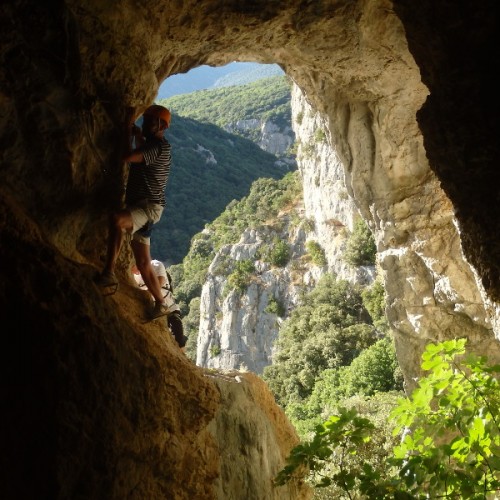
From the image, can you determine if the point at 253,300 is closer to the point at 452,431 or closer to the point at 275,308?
the point at 275,308

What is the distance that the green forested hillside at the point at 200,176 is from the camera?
6272 centimetres

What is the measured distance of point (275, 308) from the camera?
1577 inches

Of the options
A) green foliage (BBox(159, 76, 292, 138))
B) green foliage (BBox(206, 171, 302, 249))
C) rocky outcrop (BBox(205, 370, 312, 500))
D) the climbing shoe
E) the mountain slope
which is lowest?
rocky outcrop (BBox(205, 370, 312, 500))

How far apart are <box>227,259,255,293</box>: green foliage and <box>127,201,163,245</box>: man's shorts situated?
37.2m

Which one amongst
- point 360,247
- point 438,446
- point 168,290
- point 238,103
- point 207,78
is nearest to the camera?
point 438,446

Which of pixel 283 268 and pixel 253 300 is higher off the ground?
pixel 283 268

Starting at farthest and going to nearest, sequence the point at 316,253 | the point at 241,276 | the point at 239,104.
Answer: the point at 239,104 → the point at 241,276 → the point at 316,253

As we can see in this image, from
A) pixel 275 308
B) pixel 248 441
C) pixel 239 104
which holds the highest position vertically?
pixel 239 104

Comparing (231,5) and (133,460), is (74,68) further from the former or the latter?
(133,460)

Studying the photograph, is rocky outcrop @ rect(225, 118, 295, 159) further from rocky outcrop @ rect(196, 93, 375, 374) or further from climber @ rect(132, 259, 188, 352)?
climber @ rect(132, 259, 188, 352)

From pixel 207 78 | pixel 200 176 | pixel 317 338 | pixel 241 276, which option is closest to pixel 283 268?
pixel 241 276

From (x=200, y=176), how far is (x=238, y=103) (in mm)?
30946

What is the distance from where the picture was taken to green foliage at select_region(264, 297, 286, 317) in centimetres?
4006

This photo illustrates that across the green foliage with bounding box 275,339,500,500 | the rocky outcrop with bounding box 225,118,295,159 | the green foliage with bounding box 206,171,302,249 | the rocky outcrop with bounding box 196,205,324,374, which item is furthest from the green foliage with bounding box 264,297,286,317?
the rocky outcrop with bounding box 225,118,295,159
